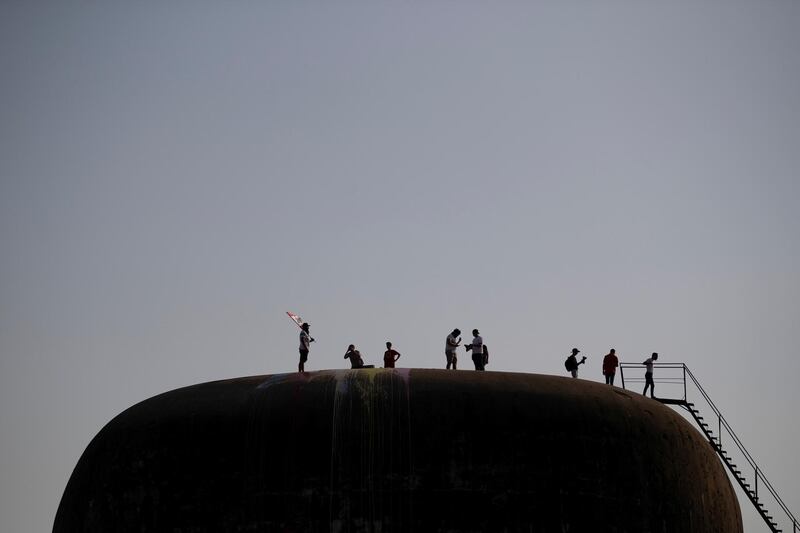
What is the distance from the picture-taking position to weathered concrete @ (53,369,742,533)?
75.1ft

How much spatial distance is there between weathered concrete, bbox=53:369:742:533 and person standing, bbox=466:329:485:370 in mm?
1710

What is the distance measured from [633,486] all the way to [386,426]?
4.57 m

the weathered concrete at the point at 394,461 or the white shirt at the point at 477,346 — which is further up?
the white shirt at the point at 477,346

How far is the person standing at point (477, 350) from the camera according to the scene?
26.5 meters

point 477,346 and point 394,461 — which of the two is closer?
point 394,461

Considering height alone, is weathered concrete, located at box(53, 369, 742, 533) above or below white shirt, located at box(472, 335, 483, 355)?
below

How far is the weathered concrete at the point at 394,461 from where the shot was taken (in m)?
22.9

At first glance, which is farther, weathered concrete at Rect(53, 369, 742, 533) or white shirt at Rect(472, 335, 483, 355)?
white shirt at Rect(472, 335, 483, 355)

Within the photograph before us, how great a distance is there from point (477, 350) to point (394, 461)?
4.19 metres

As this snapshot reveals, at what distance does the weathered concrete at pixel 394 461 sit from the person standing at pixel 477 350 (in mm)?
1710

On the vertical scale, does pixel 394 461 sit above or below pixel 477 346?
below

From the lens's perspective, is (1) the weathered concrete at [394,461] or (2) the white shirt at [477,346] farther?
(2) the white shirt at [477,346]

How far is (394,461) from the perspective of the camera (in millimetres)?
23031

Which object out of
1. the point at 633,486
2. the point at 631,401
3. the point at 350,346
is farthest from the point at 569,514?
the point at 350,346
